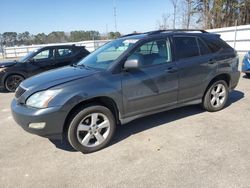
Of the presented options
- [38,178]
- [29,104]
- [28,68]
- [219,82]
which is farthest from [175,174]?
[28,68]

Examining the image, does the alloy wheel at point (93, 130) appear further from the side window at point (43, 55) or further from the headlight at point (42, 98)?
the side window at point (43, 55)

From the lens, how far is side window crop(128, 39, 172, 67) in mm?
4035

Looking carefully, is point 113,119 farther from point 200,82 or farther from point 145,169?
point 200,82

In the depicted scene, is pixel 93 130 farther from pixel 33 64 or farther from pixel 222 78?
pixel 33 64

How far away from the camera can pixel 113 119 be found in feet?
12.5

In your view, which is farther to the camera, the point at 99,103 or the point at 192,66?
the point at 192,66

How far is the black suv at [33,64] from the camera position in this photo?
27.6 ft

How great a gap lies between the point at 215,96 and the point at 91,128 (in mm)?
2901

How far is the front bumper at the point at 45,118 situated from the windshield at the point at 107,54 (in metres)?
1.12

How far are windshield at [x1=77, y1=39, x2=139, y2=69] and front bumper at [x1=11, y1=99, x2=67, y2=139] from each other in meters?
1.12

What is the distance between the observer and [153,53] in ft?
13.8

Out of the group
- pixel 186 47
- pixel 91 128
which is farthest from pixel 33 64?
pixel 186 47

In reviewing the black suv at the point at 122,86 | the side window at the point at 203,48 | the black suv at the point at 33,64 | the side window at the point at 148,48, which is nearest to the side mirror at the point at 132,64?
the black suv at the point at 122,86

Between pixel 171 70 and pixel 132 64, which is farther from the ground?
pixel 132 64
